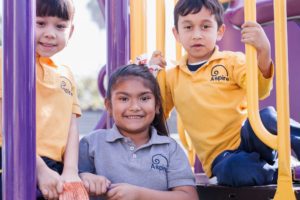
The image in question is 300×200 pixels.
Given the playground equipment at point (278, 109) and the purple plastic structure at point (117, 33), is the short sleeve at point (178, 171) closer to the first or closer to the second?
the playground equipment at point (278, 109)

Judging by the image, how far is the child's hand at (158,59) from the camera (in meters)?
2.24

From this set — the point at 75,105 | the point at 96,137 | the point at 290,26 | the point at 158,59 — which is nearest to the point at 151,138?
the point at 96,137

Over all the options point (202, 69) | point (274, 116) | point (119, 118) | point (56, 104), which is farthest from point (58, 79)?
point (274, 116)

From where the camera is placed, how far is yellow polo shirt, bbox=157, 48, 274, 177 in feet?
6.82

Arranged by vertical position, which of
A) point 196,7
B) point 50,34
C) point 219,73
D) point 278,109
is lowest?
point 278,109

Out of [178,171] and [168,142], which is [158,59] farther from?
[178,171]

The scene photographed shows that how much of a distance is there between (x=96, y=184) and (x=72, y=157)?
0.49ft

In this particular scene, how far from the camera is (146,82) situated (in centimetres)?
195

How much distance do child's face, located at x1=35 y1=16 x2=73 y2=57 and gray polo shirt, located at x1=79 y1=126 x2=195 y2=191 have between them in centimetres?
31

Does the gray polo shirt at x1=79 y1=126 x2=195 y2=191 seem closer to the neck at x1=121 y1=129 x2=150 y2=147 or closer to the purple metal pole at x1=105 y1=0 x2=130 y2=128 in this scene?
the neck at x1=121 y1=129 x2=150 y2=147

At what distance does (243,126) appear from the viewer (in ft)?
6.59

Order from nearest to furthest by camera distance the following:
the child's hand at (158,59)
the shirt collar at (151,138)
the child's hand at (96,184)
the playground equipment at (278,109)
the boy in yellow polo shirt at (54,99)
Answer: the playground equipment at (278,109) → the child's hand at (96,184) → the boy in yellow polo shirt at (54,99) → the shirt collar at (151,138) → the child's hand at (158,59)

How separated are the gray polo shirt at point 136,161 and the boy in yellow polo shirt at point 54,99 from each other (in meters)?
0.07

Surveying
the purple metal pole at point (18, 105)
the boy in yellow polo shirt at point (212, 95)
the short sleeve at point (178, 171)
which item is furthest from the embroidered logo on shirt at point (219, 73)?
the purple metal pole at point (18, 105)
